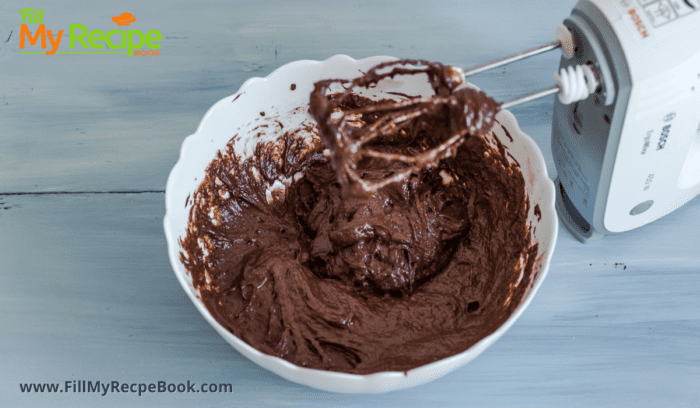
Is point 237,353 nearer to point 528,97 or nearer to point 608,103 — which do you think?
point 528,97

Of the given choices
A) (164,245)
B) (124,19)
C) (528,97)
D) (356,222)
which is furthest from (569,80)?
(124,19)

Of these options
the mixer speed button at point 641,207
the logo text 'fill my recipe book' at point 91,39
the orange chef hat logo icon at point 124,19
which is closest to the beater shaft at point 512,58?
the mixer speed button at point 641,207

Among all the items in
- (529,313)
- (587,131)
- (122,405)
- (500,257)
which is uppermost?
(587,131)


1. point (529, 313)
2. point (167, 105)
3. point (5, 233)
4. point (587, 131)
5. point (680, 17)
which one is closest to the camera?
point (680, 17)

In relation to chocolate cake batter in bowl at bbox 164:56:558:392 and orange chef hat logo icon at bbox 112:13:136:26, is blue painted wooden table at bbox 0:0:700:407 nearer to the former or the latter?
orange chef hat logo icon at bbox 112:13:136:26

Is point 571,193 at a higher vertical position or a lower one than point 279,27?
lower

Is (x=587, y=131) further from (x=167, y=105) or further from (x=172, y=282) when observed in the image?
(x=167, y=105)

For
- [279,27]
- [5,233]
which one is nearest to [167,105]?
[279,27]
